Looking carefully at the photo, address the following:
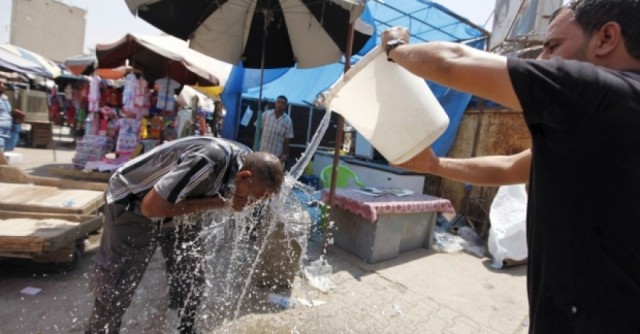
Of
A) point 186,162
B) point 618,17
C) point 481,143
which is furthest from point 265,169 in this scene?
point 481,143

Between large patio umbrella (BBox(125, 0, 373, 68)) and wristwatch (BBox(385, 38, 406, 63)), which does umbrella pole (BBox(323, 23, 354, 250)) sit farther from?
wristwatch (BBox(385, 38, 406, 63))

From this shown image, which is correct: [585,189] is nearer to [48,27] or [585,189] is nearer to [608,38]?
[608,38]

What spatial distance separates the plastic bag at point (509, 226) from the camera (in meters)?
4.86

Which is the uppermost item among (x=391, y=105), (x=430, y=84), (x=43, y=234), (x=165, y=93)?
(x=430, y=84)

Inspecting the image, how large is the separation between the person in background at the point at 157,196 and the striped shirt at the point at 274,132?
12.8 ft

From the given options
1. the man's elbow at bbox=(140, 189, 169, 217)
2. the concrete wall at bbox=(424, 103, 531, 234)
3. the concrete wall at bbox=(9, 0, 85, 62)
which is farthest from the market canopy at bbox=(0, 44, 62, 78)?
the concrete wall at bbox=(9, 0, 85, 62)

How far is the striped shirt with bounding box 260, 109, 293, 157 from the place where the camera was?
20.1ft

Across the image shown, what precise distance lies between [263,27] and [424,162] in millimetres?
3704

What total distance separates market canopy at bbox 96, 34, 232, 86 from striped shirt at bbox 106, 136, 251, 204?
14.6 feet

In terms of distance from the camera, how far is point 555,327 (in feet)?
3.12

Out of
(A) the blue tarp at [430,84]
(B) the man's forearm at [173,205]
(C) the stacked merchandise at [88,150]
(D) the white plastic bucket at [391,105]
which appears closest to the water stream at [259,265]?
(B) the man's forearm at [173,205]

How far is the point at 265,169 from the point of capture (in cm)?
191

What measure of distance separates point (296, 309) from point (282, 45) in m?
3.51

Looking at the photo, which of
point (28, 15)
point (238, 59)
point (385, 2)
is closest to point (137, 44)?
point (238, 59)
